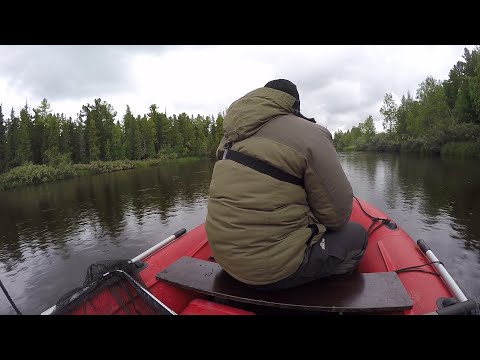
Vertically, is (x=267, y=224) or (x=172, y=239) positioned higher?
(x=267, y=224)

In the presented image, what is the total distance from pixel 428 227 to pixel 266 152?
25.8 feet

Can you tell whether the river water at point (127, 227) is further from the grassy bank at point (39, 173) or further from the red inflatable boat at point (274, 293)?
the grassy bank at point (39, 173)

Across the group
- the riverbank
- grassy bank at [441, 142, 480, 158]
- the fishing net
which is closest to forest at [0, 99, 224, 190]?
the fishing net

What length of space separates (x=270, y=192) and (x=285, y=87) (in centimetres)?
86

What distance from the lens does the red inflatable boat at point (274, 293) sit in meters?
1.98

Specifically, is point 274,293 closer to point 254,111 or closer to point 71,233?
point 254,111

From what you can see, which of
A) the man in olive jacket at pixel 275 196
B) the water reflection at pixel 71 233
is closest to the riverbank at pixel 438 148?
the water reflection at pixel 71 233

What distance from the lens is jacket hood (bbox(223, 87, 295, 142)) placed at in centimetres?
195

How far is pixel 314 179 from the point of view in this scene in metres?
1.93

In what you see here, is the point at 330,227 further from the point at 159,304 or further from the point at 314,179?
the point at 159,304

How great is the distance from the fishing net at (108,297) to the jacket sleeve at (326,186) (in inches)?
54.3

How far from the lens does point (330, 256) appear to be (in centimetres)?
210
